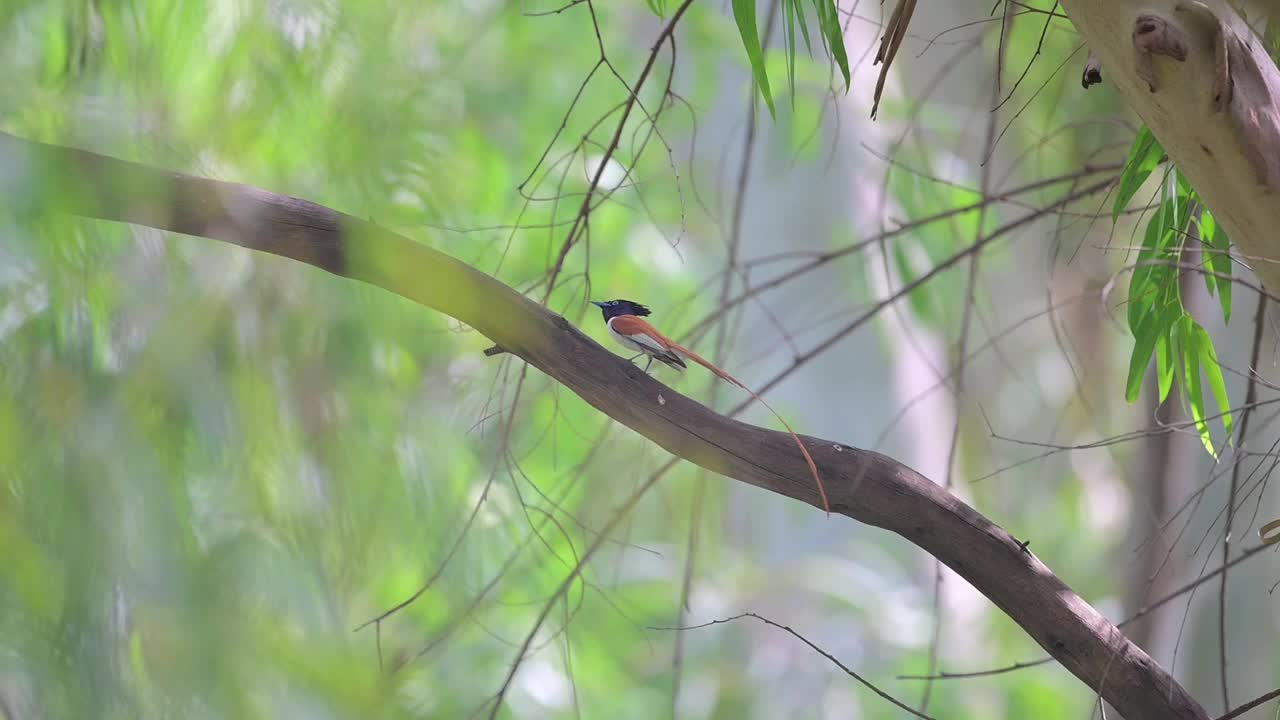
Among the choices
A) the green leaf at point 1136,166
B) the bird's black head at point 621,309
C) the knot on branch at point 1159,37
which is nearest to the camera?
the knot on branch at point 1159,37

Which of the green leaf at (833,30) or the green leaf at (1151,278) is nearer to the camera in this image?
the green leaf at (833,30)

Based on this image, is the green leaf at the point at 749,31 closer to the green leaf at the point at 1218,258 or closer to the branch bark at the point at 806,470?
the branch bark at the point at 806,470

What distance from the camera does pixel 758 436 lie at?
3.11ft

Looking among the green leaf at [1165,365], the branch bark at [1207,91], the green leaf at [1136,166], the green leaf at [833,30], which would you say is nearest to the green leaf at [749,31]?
→ the green leaf at [833,30]

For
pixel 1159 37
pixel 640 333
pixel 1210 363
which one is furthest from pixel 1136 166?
A: pixel 640 333

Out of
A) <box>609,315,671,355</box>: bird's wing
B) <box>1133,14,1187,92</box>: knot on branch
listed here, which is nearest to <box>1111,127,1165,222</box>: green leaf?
<box>1133,14,1187,92</box>: knot on branch

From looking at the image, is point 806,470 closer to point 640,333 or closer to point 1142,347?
point 640,333

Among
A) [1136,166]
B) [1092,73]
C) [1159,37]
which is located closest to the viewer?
[1159,37]

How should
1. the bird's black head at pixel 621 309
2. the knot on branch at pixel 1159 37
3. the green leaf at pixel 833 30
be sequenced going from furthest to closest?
the bird's black head at pixel 621 309 < the green leaf at pixel 833 30 < the knot on branch at pixel 1159 37

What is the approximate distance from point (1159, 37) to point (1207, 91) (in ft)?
0.17

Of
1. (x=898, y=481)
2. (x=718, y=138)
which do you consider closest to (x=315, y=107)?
(x=898, y=481)

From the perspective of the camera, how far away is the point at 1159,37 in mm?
710

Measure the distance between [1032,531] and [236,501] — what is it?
6518 millimetres

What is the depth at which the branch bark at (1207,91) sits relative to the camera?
2.37ft
